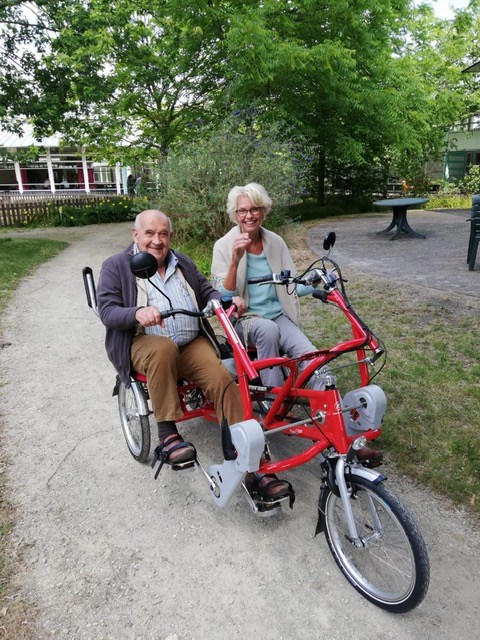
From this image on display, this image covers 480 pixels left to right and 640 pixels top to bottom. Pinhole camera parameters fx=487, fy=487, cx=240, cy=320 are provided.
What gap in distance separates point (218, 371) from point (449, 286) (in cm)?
449

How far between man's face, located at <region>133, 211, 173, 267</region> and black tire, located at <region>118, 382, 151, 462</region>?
869 mm

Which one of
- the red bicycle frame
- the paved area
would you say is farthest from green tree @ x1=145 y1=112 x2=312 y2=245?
the red bicycle frame

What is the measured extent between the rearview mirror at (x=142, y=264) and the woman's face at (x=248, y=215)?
118cm

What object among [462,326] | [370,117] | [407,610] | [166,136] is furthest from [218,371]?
[166,136]

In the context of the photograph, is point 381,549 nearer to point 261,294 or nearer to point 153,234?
point 261,294

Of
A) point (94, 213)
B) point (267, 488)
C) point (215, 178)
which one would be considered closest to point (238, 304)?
point (267, 488)

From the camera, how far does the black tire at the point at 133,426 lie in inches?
116

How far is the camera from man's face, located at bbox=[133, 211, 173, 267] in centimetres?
292

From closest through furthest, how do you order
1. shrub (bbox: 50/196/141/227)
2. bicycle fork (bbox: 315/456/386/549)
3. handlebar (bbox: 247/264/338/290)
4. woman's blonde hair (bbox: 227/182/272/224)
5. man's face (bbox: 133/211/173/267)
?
bicycle fork (bbox: 315/456/386/549) < handlebar (bbox: 247/264/338/290) < man's face (bbox: 133/211/173/267) < woman's blonde hair (bbox: 227/182/272/224) < shrub (bbox: 50/196/141/227)

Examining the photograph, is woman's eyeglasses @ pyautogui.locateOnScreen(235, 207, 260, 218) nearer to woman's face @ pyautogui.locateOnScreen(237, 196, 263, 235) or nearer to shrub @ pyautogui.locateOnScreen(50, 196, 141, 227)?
woman's face @ pyautogui.locateOnScreen(237, 196, 263, 235)

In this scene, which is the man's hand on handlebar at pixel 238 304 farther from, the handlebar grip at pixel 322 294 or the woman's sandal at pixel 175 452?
the woman's sandal at pixel 175 452

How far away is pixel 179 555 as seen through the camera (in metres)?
2.31

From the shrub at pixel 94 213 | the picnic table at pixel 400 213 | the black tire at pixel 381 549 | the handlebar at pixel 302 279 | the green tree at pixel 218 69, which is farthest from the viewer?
the shrub at pixel 94 213

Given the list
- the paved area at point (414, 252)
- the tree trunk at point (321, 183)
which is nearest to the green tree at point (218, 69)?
the tree trunk at point (321, 183)
